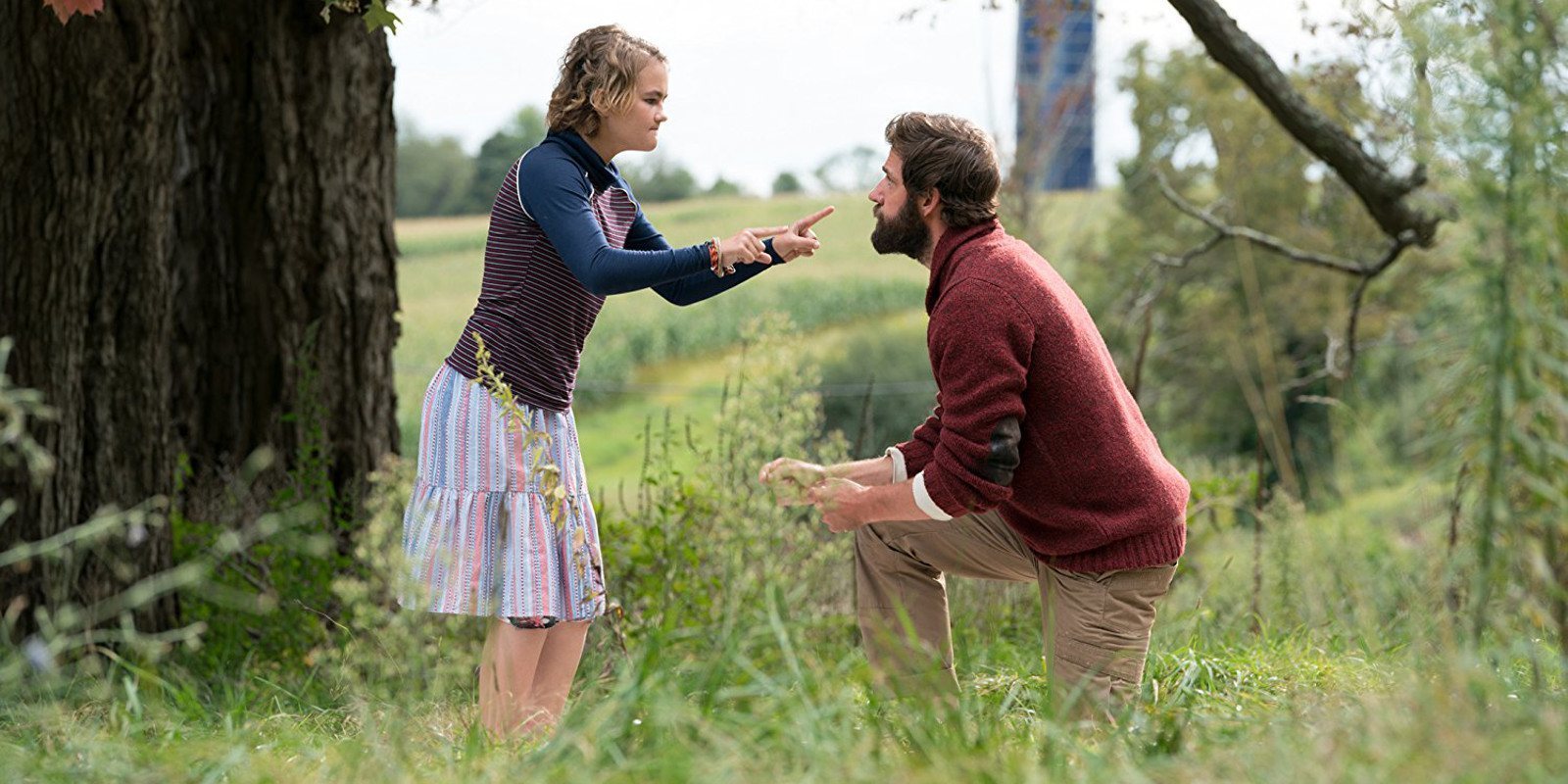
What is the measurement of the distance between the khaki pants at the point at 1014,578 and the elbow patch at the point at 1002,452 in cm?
36

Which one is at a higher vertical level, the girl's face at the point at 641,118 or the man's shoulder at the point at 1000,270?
the girl's face at the point at 641,118

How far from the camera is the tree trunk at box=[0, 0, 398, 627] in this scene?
4695 mm

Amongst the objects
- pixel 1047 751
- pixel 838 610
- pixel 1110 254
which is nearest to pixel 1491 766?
pixel 1047 751

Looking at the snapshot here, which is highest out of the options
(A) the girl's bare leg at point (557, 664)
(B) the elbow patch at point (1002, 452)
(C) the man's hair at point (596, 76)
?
(C) the man's hair at point (596, 76)

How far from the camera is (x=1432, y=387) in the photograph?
106 inches

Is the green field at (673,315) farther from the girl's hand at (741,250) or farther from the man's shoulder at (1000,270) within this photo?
the man's shoulder at (1000,270)

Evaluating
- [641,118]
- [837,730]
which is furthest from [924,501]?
[641,118]

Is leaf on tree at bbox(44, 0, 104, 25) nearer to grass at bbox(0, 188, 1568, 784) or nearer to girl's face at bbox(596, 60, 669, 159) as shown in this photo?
girl's face at bbox(596, 60, 669, 159)

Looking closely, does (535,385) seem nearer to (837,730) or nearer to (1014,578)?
(1014,578)

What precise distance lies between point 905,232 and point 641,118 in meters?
0.68

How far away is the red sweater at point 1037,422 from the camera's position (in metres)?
3.32

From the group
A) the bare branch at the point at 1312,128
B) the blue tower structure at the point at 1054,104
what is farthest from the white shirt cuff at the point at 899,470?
the blue tower structure at the point at 1054,104

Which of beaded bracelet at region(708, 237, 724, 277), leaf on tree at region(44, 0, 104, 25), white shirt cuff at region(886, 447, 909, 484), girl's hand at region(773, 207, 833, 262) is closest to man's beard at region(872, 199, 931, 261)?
girl's hand at region(773, 207, 833, 262)

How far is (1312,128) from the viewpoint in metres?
5.49
